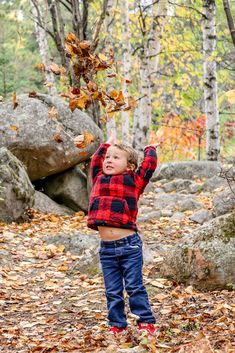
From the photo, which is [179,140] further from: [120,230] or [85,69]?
[120,230]

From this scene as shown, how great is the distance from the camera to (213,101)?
12.7 metres

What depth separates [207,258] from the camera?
5.15 metres

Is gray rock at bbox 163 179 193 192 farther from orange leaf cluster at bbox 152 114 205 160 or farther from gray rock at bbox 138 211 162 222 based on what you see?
orange leaf cluster at bbox 152 114 205 160

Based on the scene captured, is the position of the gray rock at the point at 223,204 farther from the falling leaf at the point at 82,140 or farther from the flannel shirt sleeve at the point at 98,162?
the flannel shirt sleeve at the point at 98,162

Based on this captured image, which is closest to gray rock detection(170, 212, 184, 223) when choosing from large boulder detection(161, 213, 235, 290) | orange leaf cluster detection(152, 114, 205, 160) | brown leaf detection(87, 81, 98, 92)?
large boulder detection(161, 213, 235, 290)

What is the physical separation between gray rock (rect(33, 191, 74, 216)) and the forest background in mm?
2436

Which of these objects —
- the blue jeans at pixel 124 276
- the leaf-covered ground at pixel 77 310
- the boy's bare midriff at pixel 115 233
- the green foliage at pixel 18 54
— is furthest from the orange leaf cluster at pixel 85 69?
the green foliage at pixel 18 54

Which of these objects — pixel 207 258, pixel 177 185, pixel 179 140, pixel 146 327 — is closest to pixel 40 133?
pixel 177 185

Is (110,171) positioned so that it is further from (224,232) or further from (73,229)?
(73,229)

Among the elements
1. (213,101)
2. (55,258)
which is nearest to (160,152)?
(213,101)

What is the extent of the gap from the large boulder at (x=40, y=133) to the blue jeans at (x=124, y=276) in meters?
5.68

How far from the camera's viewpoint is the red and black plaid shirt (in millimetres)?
3879

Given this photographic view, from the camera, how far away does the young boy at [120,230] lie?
3904 mm

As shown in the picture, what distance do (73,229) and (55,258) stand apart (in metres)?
1.77
